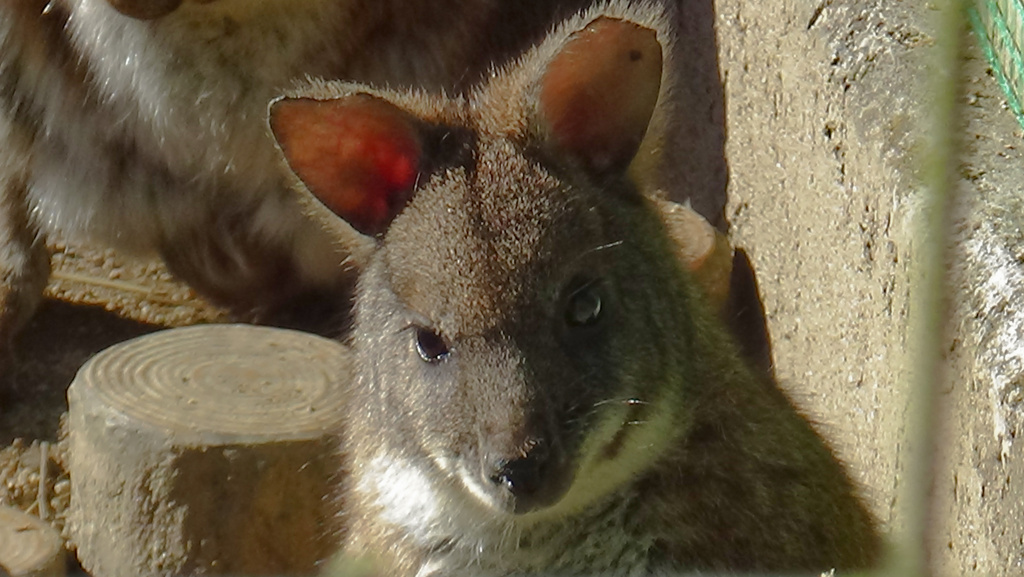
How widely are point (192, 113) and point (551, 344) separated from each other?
1.78 meters

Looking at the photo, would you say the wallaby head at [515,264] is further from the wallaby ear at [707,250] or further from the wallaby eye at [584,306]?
the wallaby ear at [707,250]

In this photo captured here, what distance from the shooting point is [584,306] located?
173 cm

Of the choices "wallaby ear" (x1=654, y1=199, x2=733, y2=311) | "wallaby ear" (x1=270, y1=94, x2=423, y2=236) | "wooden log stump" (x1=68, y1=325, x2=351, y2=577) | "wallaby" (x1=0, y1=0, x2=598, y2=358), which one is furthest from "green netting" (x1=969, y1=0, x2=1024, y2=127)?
"wallaby" (x1=0, y1=0, x2=598, y2=358)

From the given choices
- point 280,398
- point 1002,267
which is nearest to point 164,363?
point 280,398

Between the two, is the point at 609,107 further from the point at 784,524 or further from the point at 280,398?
the point at 280,398

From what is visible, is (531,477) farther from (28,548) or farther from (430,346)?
(28,548)

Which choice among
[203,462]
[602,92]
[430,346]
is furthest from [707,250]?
[430,346]

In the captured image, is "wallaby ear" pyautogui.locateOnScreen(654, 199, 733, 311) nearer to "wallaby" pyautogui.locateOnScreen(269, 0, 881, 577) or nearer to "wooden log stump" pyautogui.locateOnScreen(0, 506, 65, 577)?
"wallaby" pyautogui.locateOnScreen(269, 0, 881, 577)

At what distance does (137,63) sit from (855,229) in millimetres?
1654

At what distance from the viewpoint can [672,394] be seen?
1.82 m

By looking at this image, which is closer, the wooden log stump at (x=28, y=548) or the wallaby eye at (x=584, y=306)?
the wallaby eye at (x=584, y=306)

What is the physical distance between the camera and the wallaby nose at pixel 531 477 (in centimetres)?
158

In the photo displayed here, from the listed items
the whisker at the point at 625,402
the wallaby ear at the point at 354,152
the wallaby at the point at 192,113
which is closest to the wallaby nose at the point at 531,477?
the whisker at the point at 625,402

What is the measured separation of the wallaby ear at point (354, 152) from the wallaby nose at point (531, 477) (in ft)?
1.31
